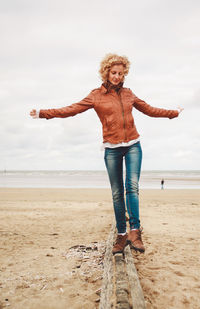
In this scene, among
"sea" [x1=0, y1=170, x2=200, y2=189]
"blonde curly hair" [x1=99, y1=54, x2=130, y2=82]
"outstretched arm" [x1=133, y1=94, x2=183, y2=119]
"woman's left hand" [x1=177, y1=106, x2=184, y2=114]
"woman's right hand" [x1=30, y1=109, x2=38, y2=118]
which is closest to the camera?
"woman's right hand" [x1=30, y1=109, x2=38, y2=118]

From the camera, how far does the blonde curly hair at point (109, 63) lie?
3.33 meters

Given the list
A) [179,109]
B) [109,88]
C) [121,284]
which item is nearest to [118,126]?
[109,88]

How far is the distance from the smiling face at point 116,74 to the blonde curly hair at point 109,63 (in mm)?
51

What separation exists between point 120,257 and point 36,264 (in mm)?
1178

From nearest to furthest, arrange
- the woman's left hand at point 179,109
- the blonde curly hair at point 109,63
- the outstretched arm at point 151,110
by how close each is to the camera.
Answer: the blonde curly hair at point 109,63 < the outstretched arm at point 151,110 < the woman's left hand at point 179,109

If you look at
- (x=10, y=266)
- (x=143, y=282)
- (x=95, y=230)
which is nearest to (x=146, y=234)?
(x=95, y=230)

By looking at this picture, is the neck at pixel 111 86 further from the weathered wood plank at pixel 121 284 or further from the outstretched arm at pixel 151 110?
the weathered wood plank at pixel 121 284

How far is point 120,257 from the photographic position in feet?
10.2

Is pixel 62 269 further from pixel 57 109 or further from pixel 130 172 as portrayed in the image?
pixel 57 109

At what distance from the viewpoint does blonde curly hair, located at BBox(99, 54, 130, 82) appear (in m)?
3.33

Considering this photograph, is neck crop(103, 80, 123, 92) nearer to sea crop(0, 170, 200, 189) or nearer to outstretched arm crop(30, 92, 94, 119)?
outstretched arm crop(30, 92, 94, 119)

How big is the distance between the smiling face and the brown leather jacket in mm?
135

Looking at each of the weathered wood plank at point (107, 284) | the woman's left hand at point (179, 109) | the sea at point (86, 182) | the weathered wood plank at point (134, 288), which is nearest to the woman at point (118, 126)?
the weathered wood plank at point (107, 284)

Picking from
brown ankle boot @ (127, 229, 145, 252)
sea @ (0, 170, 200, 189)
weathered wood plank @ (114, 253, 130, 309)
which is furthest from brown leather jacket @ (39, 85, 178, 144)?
sea @ (0, 170, 200, 189)
